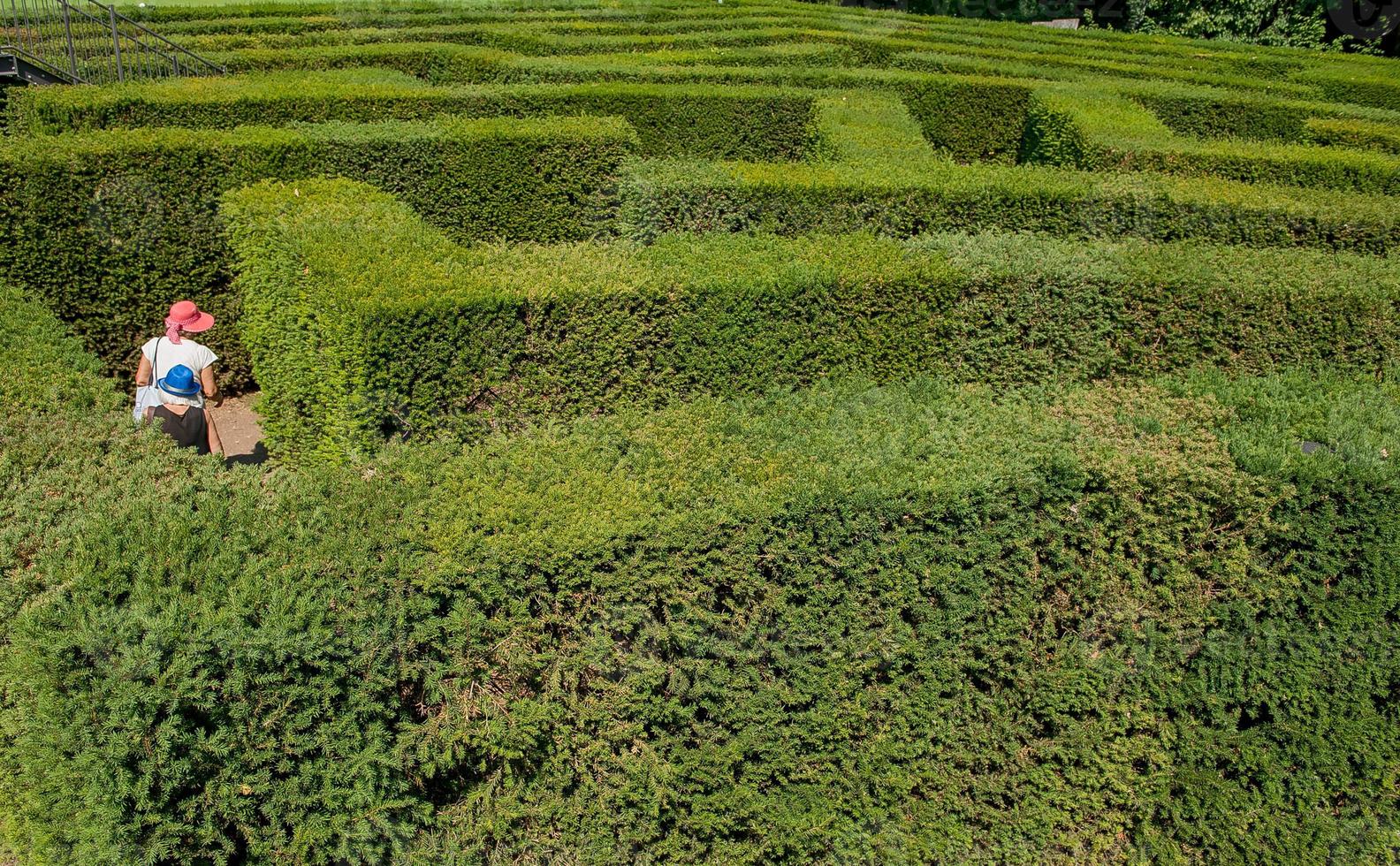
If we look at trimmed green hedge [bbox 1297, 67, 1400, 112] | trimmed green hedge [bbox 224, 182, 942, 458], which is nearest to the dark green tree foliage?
trimmed green hedge [bbox 224, 182, 942, 458]

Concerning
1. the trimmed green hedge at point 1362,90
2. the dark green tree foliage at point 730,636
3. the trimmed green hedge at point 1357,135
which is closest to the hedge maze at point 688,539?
the dark green tree foliage at point 730,636

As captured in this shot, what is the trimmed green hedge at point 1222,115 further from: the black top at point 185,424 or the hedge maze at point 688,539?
the black top at point 185,424

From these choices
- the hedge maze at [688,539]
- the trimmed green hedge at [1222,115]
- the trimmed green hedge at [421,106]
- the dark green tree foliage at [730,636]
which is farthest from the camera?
the trimmed green hedge at [1222,115]

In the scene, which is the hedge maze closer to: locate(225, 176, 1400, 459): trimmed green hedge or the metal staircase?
locate(225, 176, 1400, 459): trimmed green hedge

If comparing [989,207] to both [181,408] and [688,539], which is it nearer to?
[688,539]

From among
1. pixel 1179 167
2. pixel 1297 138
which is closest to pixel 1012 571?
pixel 1179 167

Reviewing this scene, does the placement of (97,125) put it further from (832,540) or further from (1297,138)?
(1297,138)

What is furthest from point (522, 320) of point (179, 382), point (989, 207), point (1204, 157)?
point (1204, 157)
